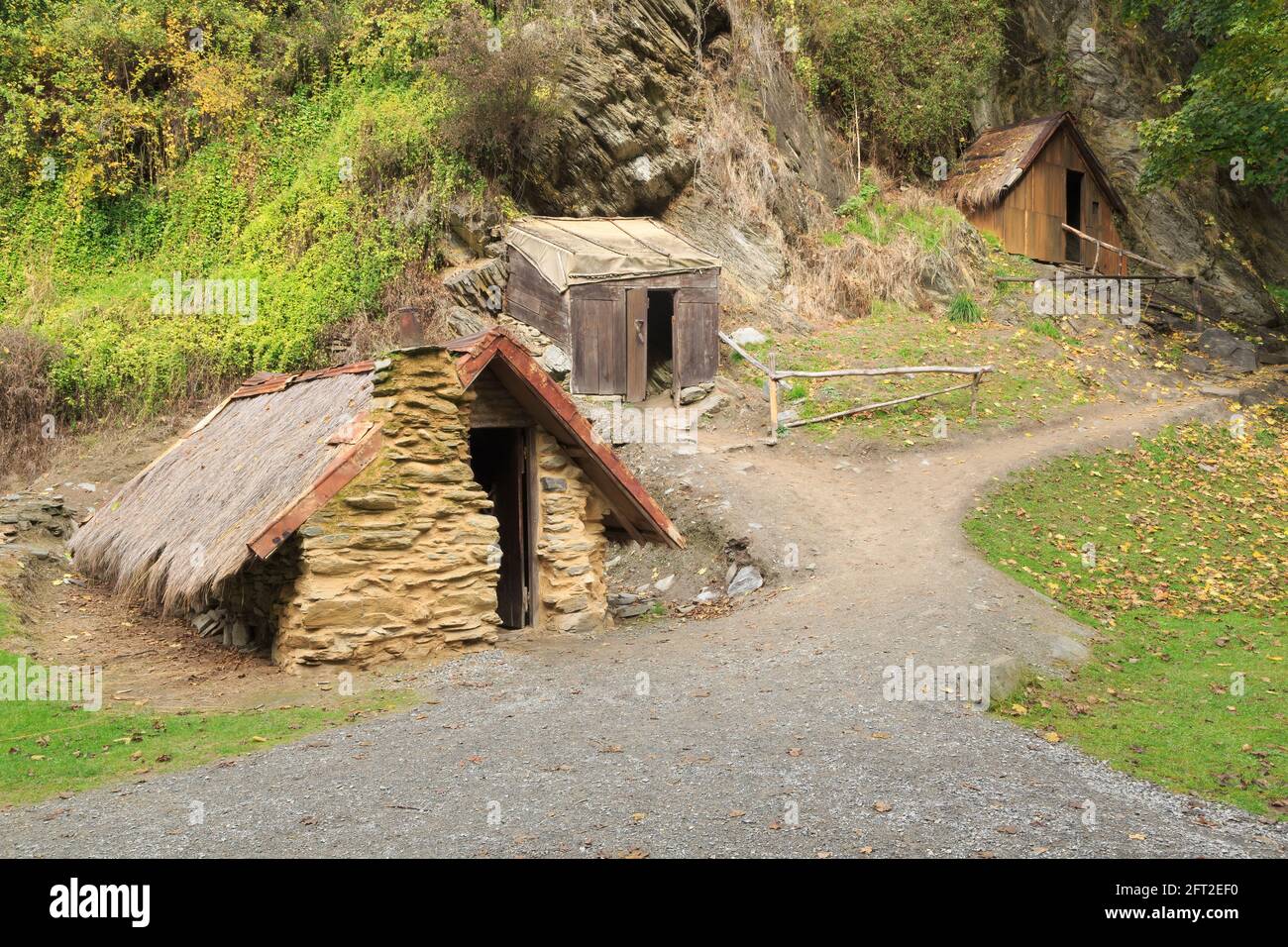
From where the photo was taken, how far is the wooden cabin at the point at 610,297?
1911 centimetres

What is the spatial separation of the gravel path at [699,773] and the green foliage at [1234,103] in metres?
14.4

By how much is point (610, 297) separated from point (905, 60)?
15825 mm

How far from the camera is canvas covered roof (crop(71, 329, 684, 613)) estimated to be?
963 centimetres

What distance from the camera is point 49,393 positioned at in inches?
708

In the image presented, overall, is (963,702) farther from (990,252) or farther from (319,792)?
(990,252)

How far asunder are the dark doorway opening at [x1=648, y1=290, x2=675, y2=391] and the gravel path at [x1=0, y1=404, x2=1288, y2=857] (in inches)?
362

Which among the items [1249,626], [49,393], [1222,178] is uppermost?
[1222,178]

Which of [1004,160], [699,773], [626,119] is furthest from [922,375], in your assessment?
[699,773]

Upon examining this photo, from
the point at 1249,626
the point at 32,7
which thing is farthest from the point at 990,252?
the point at 32,7

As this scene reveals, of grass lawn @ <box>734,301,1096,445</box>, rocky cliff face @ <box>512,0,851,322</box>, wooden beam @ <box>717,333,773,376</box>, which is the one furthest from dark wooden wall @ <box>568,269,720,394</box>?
rocky cliff face @ <box>512,0,851,322</box>

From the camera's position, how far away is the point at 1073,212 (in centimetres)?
3069

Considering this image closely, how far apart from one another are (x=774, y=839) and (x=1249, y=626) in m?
8.77

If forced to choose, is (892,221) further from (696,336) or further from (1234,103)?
(696,336)

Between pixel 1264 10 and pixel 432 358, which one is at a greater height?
pixel 1264 10
